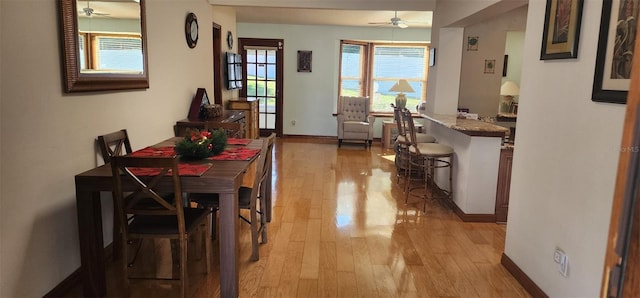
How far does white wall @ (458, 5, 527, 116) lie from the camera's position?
4.92 metres

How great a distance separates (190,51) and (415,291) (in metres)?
3.44

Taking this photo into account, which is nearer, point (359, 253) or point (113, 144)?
point (113, 144)

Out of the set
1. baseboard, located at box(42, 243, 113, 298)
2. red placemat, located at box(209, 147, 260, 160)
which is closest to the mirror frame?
red placemat, located at box(209, 147, 260, 160)

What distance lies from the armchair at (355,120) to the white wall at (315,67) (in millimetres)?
483

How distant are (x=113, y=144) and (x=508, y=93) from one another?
5158 mm

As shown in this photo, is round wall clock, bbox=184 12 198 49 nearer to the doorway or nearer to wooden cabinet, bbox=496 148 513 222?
wooden cabinet, bbox=496 148 513 222

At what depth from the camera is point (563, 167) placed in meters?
Answer: 2.16

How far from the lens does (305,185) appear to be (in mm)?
4910

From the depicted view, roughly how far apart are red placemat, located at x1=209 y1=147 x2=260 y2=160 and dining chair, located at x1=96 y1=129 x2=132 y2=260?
0.69 meters

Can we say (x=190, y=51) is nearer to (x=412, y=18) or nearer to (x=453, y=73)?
(x=453, y=73)

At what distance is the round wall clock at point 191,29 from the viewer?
4344 mm

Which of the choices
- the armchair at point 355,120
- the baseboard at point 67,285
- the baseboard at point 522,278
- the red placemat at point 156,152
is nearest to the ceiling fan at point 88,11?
the red placemat at point 156,152

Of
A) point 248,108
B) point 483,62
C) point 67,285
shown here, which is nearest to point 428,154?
point 483,62

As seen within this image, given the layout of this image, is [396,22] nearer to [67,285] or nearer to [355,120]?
[355,120]
